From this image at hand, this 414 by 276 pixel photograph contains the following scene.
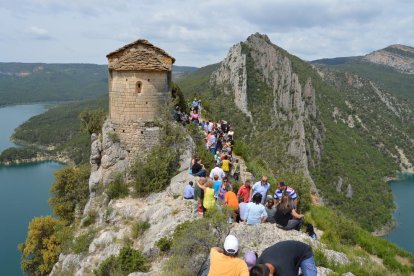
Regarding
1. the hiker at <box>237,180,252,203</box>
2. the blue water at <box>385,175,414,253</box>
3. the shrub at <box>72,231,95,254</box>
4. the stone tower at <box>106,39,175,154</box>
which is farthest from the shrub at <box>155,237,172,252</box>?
the blue water at <box>385,175,414,253</box>

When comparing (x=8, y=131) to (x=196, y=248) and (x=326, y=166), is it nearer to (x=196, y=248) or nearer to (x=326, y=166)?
(x=326, y=166)

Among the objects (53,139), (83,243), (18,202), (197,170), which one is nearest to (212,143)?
(197,170)

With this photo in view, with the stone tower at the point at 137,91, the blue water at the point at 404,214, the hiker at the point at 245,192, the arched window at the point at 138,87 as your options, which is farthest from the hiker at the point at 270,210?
the blue water at the point at 404,214

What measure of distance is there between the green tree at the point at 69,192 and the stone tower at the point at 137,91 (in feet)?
22.1

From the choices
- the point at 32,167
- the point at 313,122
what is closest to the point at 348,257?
the point at 313,122

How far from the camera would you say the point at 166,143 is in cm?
1719

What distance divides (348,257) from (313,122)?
97.9 metres

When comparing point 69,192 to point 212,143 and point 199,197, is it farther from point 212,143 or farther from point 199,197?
point 199,197

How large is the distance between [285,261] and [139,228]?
948cm

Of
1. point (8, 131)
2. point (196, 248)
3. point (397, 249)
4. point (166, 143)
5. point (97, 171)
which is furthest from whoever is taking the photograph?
point (8, 131)

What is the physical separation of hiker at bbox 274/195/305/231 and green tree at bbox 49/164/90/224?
13814mm

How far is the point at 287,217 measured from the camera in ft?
37.3

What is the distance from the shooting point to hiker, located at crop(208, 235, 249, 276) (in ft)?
19.4

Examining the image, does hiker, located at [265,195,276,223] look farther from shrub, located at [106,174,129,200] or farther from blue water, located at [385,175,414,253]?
blue water, located at [385,175,414,253]
